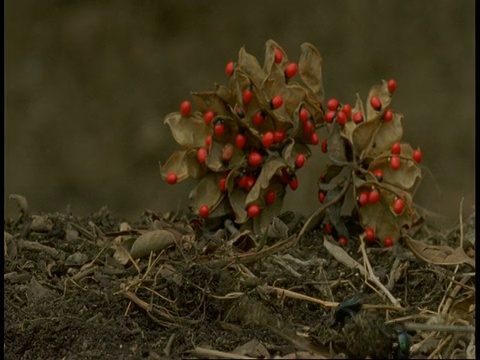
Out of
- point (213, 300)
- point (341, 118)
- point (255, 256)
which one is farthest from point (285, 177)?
point (213, 300)

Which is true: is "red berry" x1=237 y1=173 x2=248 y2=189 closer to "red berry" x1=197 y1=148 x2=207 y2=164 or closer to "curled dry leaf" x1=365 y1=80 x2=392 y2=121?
"red berry" x1=197 y1=148 x2=207 y2=164

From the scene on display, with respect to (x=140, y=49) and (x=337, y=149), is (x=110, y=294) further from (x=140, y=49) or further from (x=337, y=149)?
(x=140, y=49)

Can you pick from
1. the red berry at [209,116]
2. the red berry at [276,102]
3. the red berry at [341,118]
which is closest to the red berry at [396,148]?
the red berry at [341,118]

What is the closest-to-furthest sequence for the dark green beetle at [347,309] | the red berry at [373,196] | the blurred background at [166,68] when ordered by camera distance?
the dark green beetle at [347,309]
the red berry at [373,196]
the blurred background at [166,68]

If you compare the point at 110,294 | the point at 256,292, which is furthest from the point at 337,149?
the point at 110,294

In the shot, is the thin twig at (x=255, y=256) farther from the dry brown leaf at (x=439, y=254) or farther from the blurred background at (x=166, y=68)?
the blurred background at (x=166, y=68)

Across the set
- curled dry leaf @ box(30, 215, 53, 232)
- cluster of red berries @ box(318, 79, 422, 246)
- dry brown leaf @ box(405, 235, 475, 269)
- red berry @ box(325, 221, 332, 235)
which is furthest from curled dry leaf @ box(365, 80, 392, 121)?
curled dry leaf @ box(30, 215, 53, 232)

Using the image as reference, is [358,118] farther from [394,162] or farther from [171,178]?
[171,178]
